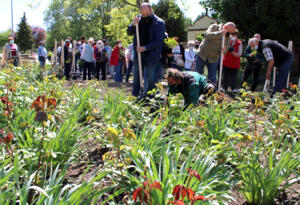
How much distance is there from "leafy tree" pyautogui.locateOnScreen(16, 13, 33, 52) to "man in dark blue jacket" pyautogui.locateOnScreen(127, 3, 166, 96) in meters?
44.1

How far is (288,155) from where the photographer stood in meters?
1.89

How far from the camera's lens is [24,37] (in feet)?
148

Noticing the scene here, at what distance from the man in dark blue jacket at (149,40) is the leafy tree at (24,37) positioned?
4407cm

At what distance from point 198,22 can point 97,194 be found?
4201 cm

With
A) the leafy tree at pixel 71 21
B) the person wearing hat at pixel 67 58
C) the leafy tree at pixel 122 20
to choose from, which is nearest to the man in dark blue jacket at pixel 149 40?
the person wearing hat at pixel 67 58

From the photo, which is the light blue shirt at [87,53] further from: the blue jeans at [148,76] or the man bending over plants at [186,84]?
the man bending over plants at [186,84]

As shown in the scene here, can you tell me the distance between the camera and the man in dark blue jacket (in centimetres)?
460

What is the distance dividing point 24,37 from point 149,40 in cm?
4592

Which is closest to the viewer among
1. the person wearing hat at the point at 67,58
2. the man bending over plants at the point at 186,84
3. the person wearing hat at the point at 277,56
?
the man bending over plants at the point at 186,84

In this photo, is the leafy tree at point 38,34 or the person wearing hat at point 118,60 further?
the leafy tree at point 38,34

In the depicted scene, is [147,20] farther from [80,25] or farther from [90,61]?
[80,25]

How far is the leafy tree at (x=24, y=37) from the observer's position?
44662 millimetres

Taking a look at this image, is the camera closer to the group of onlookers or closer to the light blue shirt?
the group of onlookers

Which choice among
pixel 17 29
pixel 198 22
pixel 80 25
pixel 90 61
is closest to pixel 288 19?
pixel 90 61
